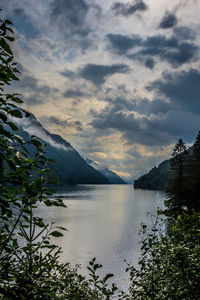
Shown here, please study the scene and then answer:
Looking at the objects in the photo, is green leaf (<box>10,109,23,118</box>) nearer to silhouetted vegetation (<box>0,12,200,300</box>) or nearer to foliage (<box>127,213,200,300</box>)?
silhouetted vegetation (<box>0,12,200,300</box>)

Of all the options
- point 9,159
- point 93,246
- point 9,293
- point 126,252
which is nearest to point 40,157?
point 9,159

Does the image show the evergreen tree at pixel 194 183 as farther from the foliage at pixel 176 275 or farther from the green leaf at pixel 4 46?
the green leaf at pixel 4 46

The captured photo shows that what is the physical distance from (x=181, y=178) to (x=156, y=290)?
150 feet

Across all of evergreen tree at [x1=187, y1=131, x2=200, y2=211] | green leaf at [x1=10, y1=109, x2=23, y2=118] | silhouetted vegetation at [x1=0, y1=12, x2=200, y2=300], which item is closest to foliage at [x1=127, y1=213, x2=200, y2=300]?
silhouetted vegetation at [x1=0, y1=12, x2=200, y2=300]

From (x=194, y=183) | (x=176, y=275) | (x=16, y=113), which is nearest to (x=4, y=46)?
(x=16, y=113)

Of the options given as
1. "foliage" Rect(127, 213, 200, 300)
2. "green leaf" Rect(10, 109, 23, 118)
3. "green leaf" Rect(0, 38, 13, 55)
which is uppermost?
"green leaf" Rect(0, 38, 13, 55)

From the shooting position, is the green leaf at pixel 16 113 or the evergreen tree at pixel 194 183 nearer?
the green leaf at pixel 16 113

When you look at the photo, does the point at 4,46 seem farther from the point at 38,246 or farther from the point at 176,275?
the point at 176,275

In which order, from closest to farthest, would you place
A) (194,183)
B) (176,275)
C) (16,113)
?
(16,113)
(176,275)
(194,183)

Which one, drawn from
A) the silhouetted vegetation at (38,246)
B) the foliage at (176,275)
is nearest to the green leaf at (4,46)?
the silhouetted vegetation at (38,246)

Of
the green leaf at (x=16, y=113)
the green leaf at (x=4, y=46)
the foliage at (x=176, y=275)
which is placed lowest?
the foliage at (x=176, y=275)

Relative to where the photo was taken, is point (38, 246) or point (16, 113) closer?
point (16, 113)

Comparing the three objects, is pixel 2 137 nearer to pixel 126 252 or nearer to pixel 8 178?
pixel 8 178

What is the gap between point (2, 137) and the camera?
8.22 ft
